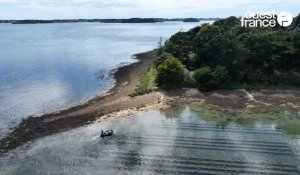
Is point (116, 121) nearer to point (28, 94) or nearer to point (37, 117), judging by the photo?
point (37, 117)

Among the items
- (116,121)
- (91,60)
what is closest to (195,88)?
(116,121)

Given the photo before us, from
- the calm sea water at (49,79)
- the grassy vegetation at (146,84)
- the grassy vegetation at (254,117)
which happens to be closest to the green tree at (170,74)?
the grassy vegetation at (146,84)

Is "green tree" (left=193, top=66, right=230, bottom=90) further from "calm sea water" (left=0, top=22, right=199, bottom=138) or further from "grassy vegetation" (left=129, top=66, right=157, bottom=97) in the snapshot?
"calm sea water" (left=0, top=22, right=199, bottom=138)

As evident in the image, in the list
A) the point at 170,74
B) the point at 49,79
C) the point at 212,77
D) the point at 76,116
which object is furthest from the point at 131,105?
the point at 49,79

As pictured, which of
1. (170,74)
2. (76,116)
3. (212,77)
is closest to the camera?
(76,116)

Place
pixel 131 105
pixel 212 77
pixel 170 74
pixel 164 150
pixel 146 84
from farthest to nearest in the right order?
pixel 146 84 < pixel 170 74 < pixel 212 77 < pixel 131 105 < pixel 164 150

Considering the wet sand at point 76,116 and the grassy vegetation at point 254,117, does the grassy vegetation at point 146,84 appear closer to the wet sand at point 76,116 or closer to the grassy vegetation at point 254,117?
the wet sand at point 76,116

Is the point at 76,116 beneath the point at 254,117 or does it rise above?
above

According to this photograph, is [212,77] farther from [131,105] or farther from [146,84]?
[131,105]
